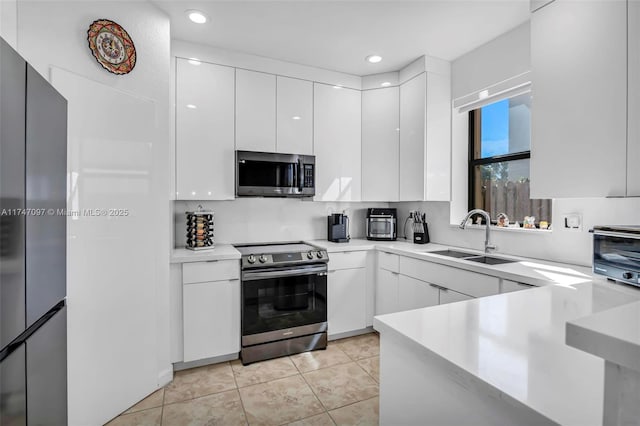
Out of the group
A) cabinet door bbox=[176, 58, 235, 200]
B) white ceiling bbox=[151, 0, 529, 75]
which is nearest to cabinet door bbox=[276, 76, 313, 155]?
white ceiling bbox=[151, 0, 529, 75]

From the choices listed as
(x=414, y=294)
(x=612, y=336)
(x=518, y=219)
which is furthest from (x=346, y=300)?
(x=612, y=336)

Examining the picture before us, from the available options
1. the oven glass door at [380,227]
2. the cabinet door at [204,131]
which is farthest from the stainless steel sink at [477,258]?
the cabinet door at [204,131]

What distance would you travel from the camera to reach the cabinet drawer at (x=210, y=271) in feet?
8.00

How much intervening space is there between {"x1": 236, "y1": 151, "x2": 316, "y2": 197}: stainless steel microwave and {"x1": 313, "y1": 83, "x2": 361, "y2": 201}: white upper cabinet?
17 centimetres

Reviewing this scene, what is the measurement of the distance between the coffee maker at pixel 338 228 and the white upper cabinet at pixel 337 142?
18 cm

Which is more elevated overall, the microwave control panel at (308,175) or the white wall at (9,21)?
the white wall at (9,21)

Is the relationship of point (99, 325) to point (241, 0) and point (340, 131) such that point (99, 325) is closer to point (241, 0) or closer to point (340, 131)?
point (241, 0)

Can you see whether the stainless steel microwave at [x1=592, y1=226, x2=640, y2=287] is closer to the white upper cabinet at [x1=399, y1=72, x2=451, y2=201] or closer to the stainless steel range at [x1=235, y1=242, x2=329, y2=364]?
the white upper cabinet at [x1=399, y1=72, x2=451, y2=201]

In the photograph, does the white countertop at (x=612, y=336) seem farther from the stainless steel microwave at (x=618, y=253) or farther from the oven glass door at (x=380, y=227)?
the oven glass door at (x=380, y=227)

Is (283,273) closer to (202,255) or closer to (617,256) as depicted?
(202,255)

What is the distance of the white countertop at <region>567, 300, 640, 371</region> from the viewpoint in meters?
0.34

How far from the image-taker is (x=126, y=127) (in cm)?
201

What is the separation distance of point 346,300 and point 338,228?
0.69 m

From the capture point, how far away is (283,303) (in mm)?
2750
